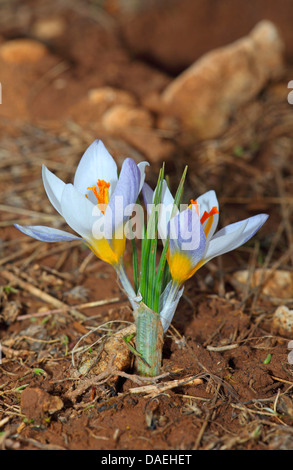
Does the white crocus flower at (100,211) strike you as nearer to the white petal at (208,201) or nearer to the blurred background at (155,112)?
the white petal at (208,201)

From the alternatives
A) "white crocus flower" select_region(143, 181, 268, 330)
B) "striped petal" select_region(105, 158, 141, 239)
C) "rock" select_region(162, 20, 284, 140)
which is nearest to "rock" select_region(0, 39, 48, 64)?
"rock" select_region(162, 20, 284, 140)

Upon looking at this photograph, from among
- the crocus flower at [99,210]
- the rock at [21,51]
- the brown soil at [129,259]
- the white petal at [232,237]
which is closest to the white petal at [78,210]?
the crocus flower at [99,210]

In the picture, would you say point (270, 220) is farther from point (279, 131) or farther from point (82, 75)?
point (82, 75)

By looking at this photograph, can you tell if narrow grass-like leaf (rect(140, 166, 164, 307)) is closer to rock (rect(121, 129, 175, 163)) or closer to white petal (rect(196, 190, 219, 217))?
white petal (rect(196, 190, 219, 217))

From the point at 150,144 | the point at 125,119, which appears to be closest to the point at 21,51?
the point at 125,119
